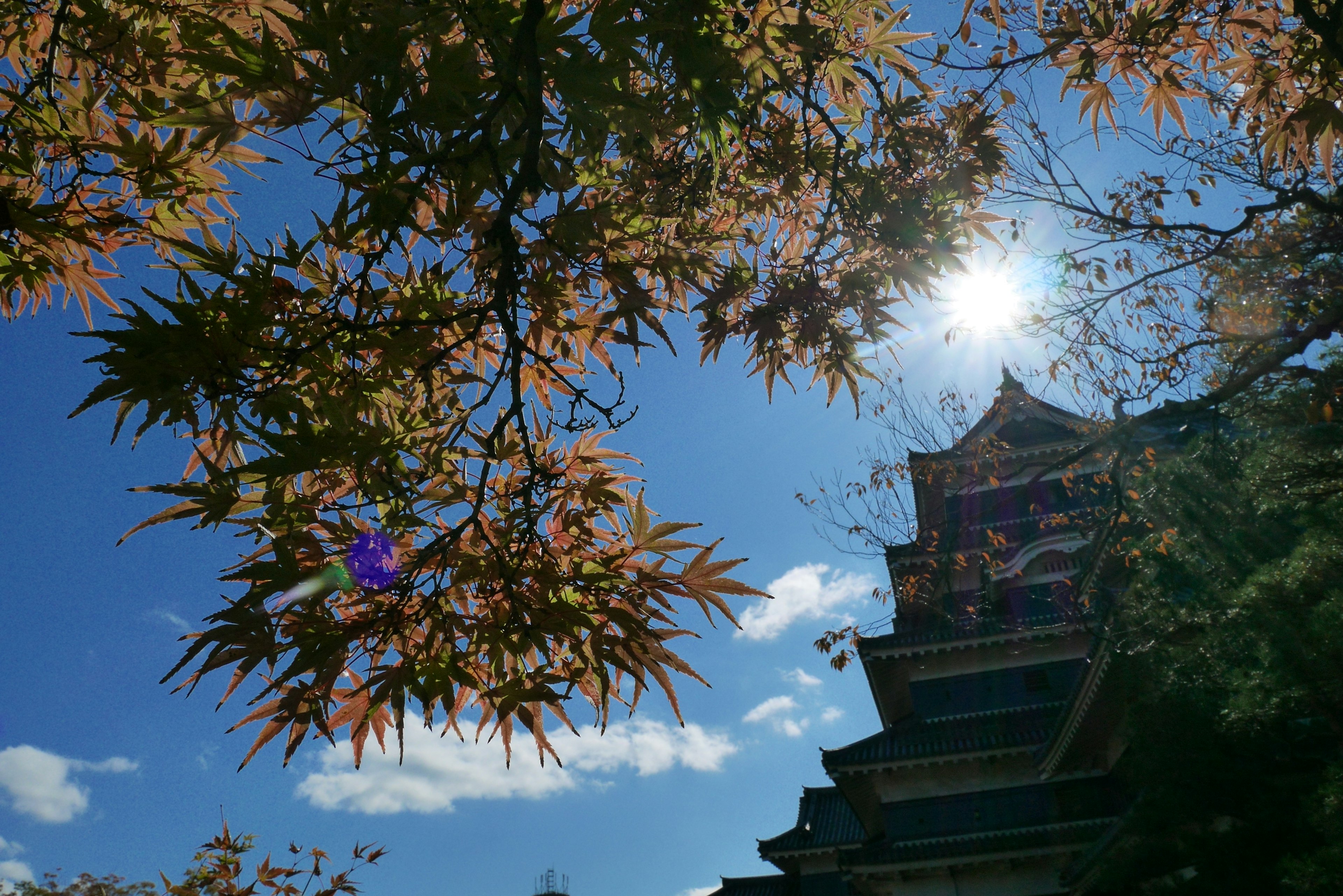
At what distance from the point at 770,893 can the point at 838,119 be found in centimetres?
2124

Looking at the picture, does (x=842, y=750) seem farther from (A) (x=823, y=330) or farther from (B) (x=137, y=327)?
(B) (x=137, y=327)

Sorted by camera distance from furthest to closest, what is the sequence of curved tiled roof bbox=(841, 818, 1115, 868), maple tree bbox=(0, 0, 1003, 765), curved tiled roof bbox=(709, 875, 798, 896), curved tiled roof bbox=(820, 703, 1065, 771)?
curved tiled roof bbox=(709, 875, 798, 896) < curved tiled roof bbox=(820, 703, 1065, 771) < curved tiled roof bbox=(841, 818, 1115, 868) < maple tree bbox=(0, 0, 1003, 765)

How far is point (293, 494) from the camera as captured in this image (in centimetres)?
231

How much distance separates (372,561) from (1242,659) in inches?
314

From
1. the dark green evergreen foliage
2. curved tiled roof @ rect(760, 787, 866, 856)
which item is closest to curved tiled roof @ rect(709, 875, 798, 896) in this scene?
curved tiled roof @ rect(760, 787, 866, 856)

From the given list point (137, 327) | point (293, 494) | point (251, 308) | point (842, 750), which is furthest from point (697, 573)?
point (842, 750)

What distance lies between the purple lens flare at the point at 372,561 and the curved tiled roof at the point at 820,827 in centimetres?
1475

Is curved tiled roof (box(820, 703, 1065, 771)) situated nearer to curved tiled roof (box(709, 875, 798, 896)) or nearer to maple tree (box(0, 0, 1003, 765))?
curved tiled roof (box(709, 875, 798, 896))

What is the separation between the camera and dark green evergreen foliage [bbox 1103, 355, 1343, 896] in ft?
20.3

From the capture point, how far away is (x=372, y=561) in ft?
7.15

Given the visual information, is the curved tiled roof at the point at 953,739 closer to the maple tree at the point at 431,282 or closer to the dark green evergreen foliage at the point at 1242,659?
the dark green evergreen foliage at the point at 1242,659

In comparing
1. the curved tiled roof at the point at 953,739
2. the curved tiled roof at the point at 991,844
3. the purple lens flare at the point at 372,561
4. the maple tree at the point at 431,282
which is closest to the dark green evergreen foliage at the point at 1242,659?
the curved tiled roof at the point at 991,844

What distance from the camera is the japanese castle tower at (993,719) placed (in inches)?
459

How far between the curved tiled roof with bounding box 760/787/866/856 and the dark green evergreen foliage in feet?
26.3
